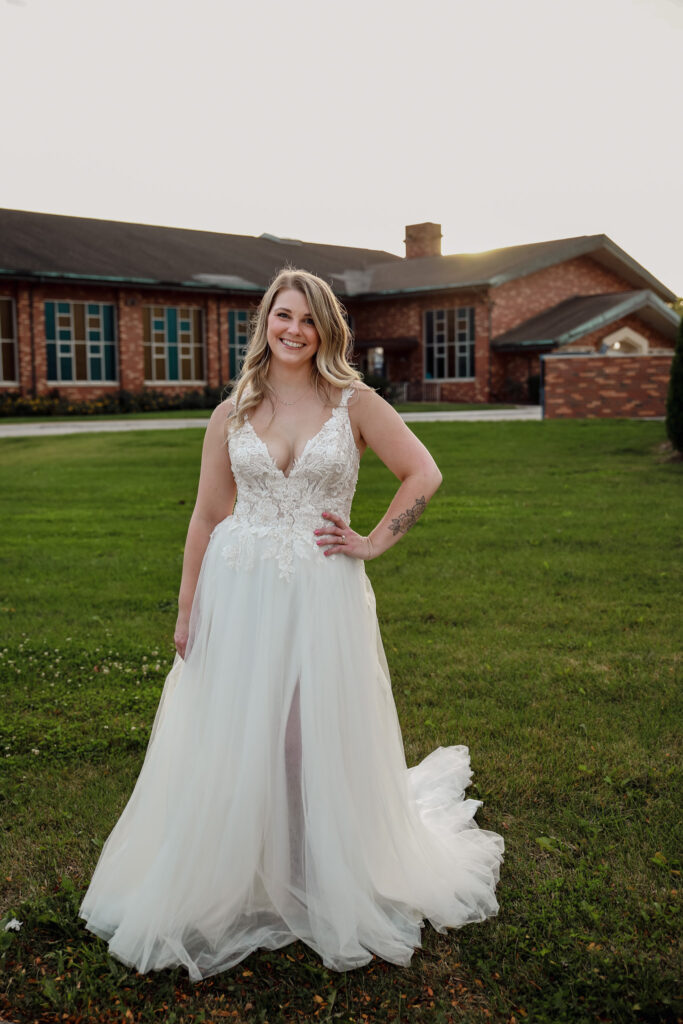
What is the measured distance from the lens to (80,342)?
97.8ft

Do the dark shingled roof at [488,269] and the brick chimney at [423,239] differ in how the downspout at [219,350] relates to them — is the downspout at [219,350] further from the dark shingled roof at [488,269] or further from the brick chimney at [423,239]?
the brick chimney at [423,239]

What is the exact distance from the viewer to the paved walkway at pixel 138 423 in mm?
20828

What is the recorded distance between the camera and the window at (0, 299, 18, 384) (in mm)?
28406

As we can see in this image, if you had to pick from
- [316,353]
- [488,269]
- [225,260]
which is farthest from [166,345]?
[316,353]

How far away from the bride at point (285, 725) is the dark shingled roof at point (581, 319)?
28267mm

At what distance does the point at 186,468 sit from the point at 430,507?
480 centimetres

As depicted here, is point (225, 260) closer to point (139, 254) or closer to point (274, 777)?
point (139, 254)

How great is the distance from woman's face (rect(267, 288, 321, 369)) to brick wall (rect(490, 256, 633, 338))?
30276 millimetres

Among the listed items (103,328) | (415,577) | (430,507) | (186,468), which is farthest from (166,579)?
(103,328)

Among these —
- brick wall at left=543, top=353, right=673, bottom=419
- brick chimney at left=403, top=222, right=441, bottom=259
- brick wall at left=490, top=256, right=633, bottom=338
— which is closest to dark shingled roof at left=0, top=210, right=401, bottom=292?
brick chimney at left=403, top=222, right=441, bottom=259

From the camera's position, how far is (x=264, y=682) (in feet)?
10.3

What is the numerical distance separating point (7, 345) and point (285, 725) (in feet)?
91.3

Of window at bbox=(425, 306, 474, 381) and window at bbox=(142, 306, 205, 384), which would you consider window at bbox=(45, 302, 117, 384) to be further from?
window at bbox=(425, 306, 474, 381)

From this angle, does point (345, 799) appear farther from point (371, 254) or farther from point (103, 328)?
point (371, 254)
